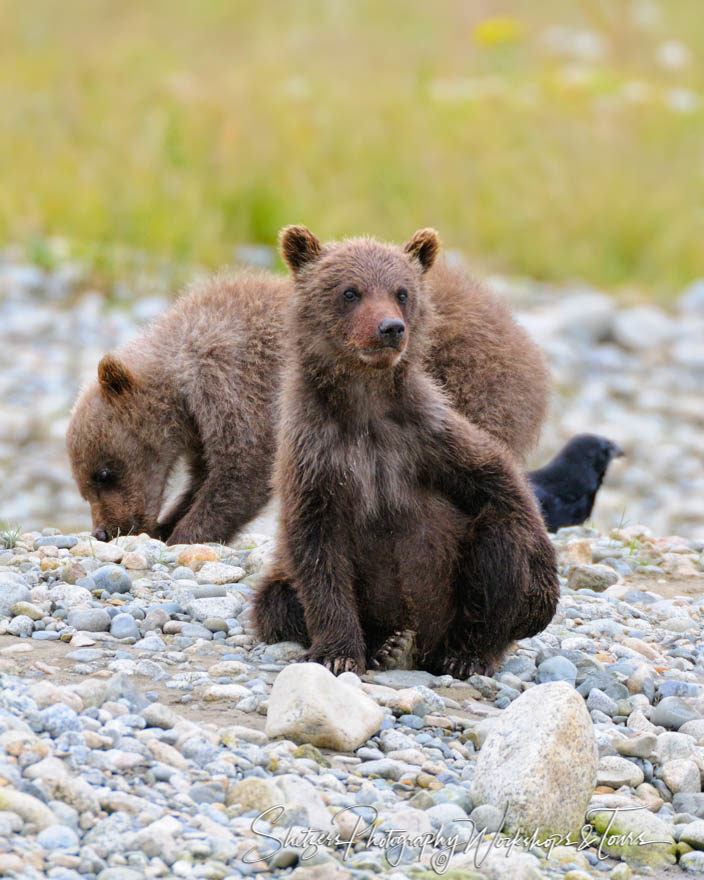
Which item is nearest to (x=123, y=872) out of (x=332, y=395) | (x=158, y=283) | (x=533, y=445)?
(x=332, y=395)

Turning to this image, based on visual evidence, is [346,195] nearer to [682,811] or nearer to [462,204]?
[462,204]

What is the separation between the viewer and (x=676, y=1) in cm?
2939

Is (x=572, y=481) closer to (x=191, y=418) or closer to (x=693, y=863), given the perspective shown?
(x=191, y=418)

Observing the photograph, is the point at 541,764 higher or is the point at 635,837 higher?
the point at 541,764

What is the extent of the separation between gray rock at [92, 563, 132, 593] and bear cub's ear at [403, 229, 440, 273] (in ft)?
5.49

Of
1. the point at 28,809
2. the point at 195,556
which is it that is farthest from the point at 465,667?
the point at 28,809

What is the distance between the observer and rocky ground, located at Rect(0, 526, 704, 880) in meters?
3.10

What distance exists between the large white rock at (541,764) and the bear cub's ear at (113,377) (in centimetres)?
368

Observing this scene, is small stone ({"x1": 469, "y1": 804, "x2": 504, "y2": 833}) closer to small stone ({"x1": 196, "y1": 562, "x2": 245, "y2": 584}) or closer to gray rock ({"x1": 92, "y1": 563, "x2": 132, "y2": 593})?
gray rock ({"x1": 92, "y1": 563, "x2": 132, "y2": 593})

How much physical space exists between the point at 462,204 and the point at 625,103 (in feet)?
18.7

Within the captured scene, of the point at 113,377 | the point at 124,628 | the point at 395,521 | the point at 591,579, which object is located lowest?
the point at 124,628

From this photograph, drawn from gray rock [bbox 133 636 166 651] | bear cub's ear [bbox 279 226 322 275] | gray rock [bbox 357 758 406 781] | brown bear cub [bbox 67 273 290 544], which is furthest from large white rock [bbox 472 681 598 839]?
brown bear cub [bbox 67 273 290 544]

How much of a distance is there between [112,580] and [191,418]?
6.36 ft

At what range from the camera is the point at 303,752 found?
3.62m
